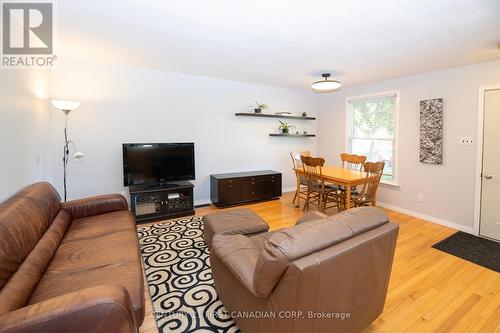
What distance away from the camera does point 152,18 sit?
2223 millimetres

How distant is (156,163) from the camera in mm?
3916

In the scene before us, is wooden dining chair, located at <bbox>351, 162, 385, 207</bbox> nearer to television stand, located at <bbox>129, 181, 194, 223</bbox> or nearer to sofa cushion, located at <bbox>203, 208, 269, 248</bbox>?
sofa cushion, located at <bbox>203, 208, 269, 248</bbox>

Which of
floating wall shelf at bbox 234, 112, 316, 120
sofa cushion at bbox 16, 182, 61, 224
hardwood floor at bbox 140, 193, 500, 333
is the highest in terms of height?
floating wall shelf at bbox 234, 112, 316, 120

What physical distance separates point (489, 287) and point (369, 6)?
8.91 ft

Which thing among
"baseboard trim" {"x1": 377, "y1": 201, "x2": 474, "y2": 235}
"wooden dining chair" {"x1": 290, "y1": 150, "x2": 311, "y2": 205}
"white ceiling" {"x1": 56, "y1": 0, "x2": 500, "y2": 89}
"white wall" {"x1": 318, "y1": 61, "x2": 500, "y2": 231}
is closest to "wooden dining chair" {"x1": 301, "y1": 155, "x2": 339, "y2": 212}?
"wooden dining chair" {"x1": 290, "y1": 150, "x2": 311, "y2": 205}

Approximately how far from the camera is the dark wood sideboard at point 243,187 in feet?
14.6

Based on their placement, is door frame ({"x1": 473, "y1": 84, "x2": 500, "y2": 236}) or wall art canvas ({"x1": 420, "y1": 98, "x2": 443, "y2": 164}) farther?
→ wall art canvas ({"x1": 420, "y1": 98, "x2": 443, "y2": 164})

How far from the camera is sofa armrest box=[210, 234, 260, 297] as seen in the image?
1.42m

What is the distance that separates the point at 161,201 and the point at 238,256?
264cm

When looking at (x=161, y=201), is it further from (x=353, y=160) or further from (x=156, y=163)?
(x=353, y=160)

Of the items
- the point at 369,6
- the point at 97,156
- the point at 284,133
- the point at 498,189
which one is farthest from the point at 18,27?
the point at 498,189

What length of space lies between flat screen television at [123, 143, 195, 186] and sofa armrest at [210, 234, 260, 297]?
2422 millimetres

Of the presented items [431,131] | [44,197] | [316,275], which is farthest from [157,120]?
[431,131]

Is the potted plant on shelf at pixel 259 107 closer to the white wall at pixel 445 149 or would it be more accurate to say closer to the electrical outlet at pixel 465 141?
the white wall at pixel 445 149
